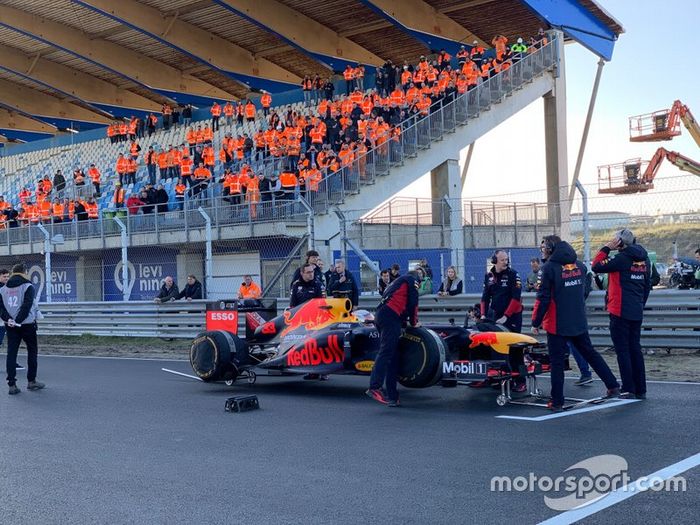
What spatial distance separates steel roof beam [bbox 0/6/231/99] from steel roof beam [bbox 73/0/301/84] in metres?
3.82

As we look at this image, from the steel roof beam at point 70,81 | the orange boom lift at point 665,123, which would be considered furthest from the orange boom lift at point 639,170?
the steel roof beam at point 70,81

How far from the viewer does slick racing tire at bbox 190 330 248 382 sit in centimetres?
1101

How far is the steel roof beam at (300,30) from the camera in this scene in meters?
31.3

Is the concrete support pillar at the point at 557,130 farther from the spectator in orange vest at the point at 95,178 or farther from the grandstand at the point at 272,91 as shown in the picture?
the spectator in orange vest at the point at 95,178

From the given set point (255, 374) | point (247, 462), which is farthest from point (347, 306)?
point (247, 462)

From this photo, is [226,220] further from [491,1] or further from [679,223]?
[491,1]

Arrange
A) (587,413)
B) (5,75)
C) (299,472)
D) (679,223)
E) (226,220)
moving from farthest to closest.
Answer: (5,75), (226,220), (679,223), (587,413), (299,472)

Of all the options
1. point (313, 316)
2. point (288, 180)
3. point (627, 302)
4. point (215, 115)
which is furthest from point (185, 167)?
point (627, 302)

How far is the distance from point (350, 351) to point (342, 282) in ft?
14.0

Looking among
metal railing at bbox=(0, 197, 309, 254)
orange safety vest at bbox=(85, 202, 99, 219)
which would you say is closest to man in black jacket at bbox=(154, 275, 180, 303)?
metal railing at bbox=(0, 197, 309, 254)

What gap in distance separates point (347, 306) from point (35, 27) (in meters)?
27.9

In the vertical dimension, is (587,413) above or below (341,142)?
below

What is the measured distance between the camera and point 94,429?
8398 millimetres

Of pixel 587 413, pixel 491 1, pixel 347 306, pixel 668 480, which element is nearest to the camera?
pixel 668 480
